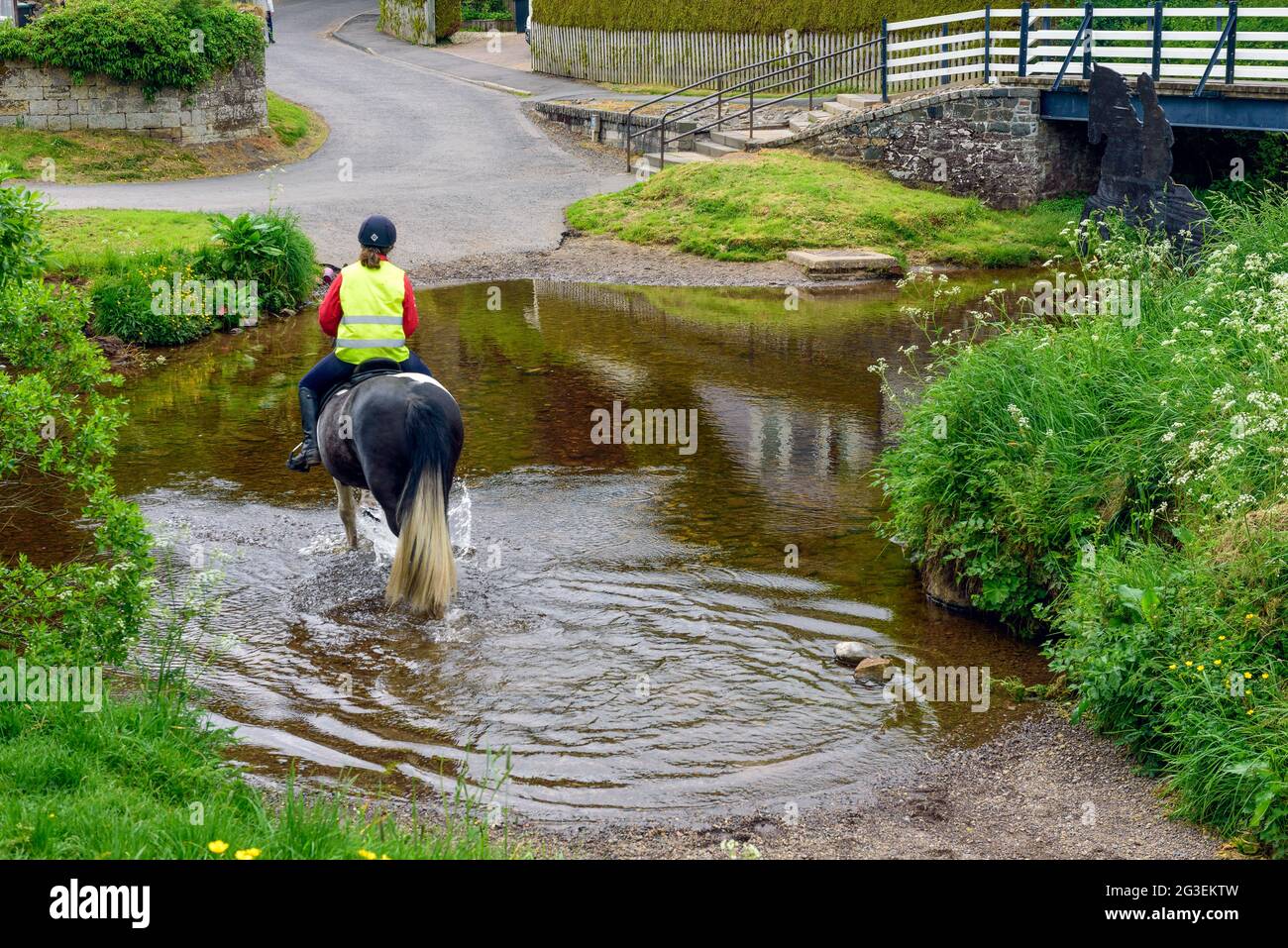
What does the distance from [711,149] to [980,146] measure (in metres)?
5.13

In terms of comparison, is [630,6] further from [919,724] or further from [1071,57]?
[919,724]

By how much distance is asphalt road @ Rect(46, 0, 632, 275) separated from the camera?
2275cm

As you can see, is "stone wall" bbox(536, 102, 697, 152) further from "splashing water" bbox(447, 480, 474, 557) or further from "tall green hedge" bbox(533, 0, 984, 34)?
"splashing water" bbox(447, 480, 474, 557)

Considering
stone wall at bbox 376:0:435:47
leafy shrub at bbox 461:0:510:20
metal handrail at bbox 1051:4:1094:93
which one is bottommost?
metal handrail at bbox 1051:4:1094:93

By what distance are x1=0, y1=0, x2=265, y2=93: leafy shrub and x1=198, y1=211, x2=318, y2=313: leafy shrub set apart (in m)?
8.29

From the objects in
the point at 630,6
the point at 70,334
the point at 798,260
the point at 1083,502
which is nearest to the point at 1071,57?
the point at 798,260

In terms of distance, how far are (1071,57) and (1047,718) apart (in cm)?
1840

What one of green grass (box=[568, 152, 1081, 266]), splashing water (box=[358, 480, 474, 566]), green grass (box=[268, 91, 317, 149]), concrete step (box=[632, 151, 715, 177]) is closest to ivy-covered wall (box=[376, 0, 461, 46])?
green grass (box=[268, 91, 317, 149])

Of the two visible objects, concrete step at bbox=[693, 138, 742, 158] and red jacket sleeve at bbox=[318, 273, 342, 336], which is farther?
concrete step at bbox=[693, 138, 742, 158]

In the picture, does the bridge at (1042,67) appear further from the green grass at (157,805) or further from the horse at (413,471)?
the green grass at (157,805)

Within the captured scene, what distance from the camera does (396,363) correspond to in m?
9.84

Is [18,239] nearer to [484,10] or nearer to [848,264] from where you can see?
[848,264]

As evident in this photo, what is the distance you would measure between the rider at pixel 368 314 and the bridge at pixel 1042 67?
14.6 meters

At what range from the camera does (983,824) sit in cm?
653
